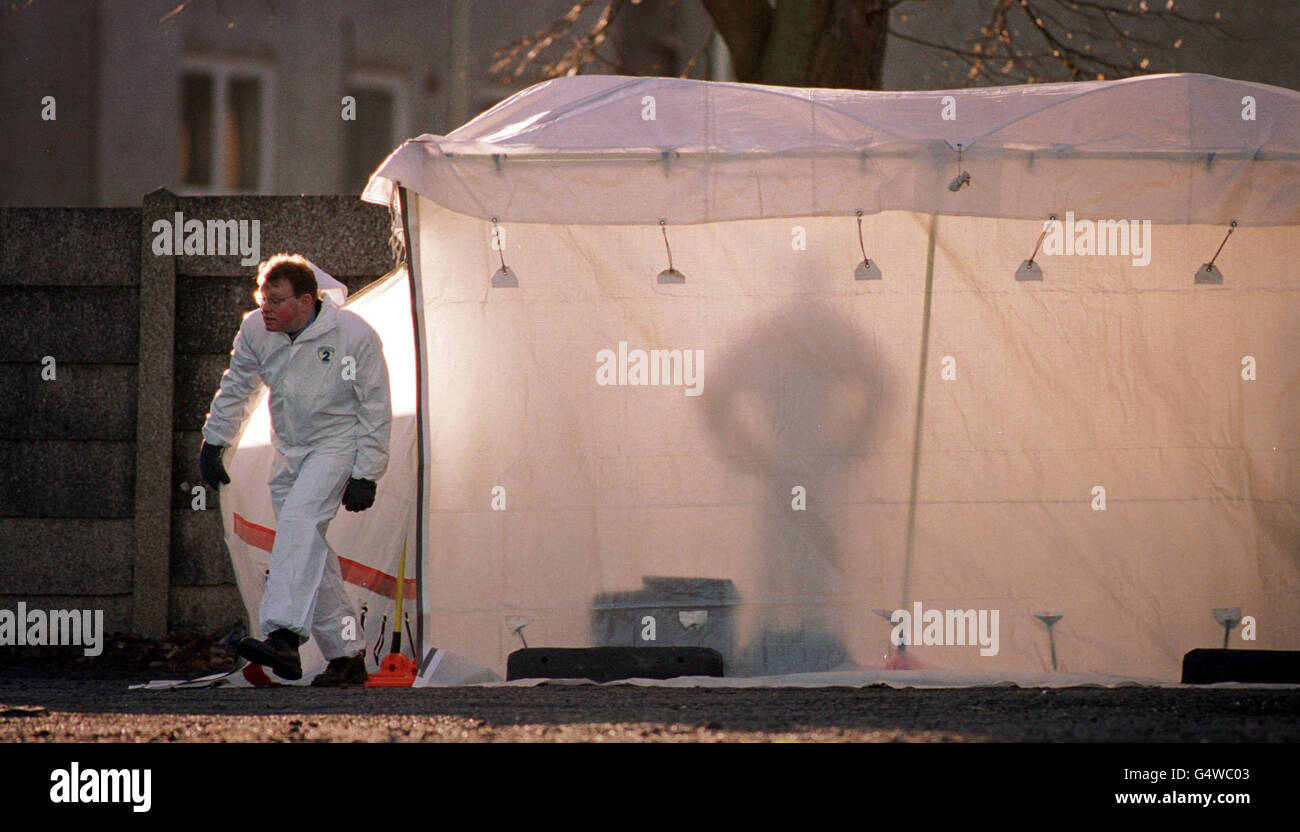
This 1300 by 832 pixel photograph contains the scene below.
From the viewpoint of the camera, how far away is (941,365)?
5246mm

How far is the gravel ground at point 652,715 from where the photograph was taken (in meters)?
3.64

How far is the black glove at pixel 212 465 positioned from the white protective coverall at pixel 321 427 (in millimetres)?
223

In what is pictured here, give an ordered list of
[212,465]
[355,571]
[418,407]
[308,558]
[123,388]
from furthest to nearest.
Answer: [123,388]
[355,571]
[212,465]
[418,407]
[308,558]

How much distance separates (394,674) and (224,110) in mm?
7629

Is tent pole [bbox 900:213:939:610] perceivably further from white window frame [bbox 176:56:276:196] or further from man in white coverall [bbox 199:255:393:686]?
white window frame [bbox 176:56:276:196]

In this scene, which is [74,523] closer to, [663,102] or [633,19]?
[663,102]

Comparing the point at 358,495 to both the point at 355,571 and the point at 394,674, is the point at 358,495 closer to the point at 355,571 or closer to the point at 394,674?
the point at 355,571

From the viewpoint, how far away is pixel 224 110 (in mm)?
11492

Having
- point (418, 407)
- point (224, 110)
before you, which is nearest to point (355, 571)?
point (418, 407)

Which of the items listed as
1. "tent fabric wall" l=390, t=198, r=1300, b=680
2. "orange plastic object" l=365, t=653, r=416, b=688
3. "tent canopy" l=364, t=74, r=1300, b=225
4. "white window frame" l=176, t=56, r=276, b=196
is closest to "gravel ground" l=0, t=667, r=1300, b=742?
"orange plastic object" l=365, t=653, r=416, b=688

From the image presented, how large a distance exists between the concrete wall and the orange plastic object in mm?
1547

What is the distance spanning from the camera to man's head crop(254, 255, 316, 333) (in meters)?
5.23

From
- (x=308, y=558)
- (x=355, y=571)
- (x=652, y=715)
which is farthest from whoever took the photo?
(x=355, y=571)
